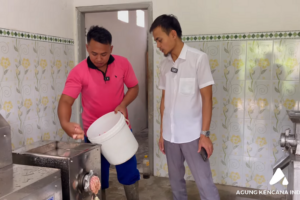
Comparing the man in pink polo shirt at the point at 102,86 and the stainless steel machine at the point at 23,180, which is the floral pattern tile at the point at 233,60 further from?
the stainless steel machine at the point at 23,180

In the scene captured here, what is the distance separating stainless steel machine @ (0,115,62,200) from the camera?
0.88 metres

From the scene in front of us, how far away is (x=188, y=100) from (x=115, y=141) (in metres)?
0.50

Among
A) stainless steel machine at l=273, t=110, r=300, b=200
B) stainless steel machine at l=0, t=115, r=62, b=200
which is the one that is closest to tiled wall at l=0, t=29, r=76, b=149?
stainless steel machine at l=0, t=115, r=62, b=200

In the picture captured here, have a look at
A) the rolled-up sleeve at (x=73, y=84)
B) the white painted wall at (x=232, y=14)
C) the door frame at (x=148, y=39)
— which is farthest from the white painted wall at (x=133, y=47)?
the rolled-up sleeve at (x=73, y=84)

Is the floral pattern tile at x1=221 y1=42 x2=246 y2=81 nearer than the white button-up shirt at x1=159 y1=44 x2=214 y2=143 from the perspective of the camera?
No

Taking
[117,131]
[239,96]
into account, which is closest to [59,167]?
[117,131]

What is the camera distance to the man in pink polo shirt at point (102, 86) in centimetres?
166

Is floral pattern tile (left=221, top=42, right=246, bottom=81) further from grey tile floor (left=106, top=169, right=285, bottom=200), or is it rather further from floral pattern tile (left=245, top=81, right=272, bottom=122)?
grey tile floor (left=106, top=169, right=285, bottom=200)

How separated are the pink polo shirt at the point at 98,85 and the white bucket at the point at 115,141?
22 cm

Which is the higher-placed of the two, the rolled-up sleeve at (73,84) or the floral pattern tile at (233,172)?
the rolled-up sleeve at (73,84)

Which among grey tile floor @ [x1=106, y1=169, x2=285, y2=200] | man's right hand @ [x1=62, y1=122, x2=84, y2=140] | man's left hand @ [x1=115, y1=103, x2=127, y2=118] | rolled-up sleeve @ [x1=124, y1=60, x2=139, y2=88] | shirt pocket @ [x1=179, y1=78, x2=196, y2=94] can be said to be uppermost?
rolled-up sleeve @ [x1=124, y1=60, x2=139, y2=88]

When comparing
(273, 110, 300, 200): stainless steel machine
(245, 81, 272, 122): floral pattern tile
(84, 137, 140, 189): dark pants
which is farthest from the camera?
(245, 81, 272, 122): floral pattern tile

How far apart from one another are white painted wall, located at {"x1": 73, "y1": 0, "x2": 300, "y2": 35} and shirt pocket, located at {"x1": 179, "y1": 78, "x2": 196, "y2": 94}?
972 mm

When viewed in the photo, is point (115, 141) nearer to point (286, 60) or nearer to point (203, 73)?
point (203, 73)
